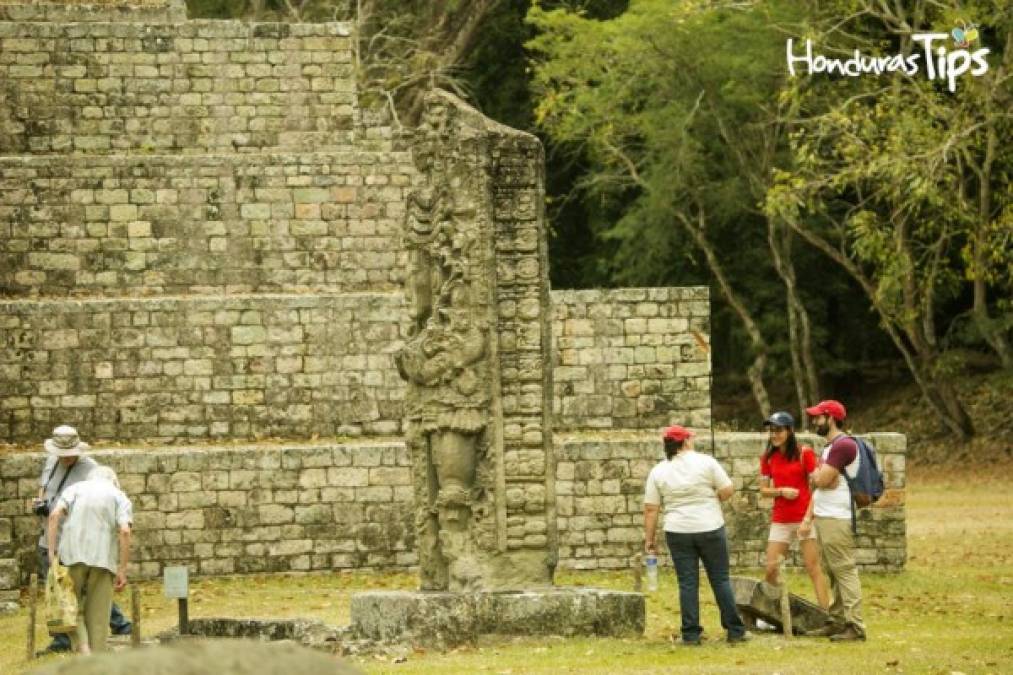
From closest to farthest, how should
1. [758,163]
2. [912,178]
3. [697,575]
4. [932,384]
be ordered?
[697,575] < [912,178] < [932,384] < [758,163]

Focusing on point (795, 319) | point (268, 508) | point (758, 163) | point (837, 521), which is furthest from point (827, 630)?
point (758, 163)

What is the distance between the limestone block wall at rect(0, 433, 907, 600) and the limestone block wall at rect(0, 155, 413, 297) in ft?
13.2

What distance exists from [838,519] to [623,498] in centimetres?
651

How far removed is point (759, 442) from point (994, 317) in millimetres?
17759

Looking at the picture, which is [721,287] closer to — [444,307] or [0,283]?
[0,283]

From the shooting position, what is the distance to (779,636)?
15078 millimetres

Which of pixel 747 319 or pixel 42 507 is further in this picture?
pixel 747 319

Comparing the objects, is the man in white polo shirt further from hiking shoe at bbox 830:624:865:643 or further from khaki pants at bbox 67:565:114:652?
khaki pants at bbox 67:565:114:652

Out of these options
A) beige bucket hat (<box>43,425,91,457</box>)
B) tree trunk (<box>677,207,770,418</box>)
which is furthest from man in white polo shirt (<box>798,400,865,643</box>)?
tree trunk (<box>677,207,770,418</box>)

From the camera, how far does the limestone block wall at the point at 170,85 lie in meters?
26.6

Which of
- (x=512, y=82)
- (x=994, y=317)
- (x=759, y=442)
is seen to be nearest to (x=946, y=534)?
(x=759, y=442)

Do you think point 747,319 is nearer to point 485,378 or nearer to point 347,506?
point 347,506

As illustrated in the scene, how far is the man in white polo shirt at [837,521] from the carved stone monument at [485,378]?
52.8 inches

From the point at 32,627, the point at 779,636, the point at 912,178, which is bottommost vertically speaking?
the point at 779,636
